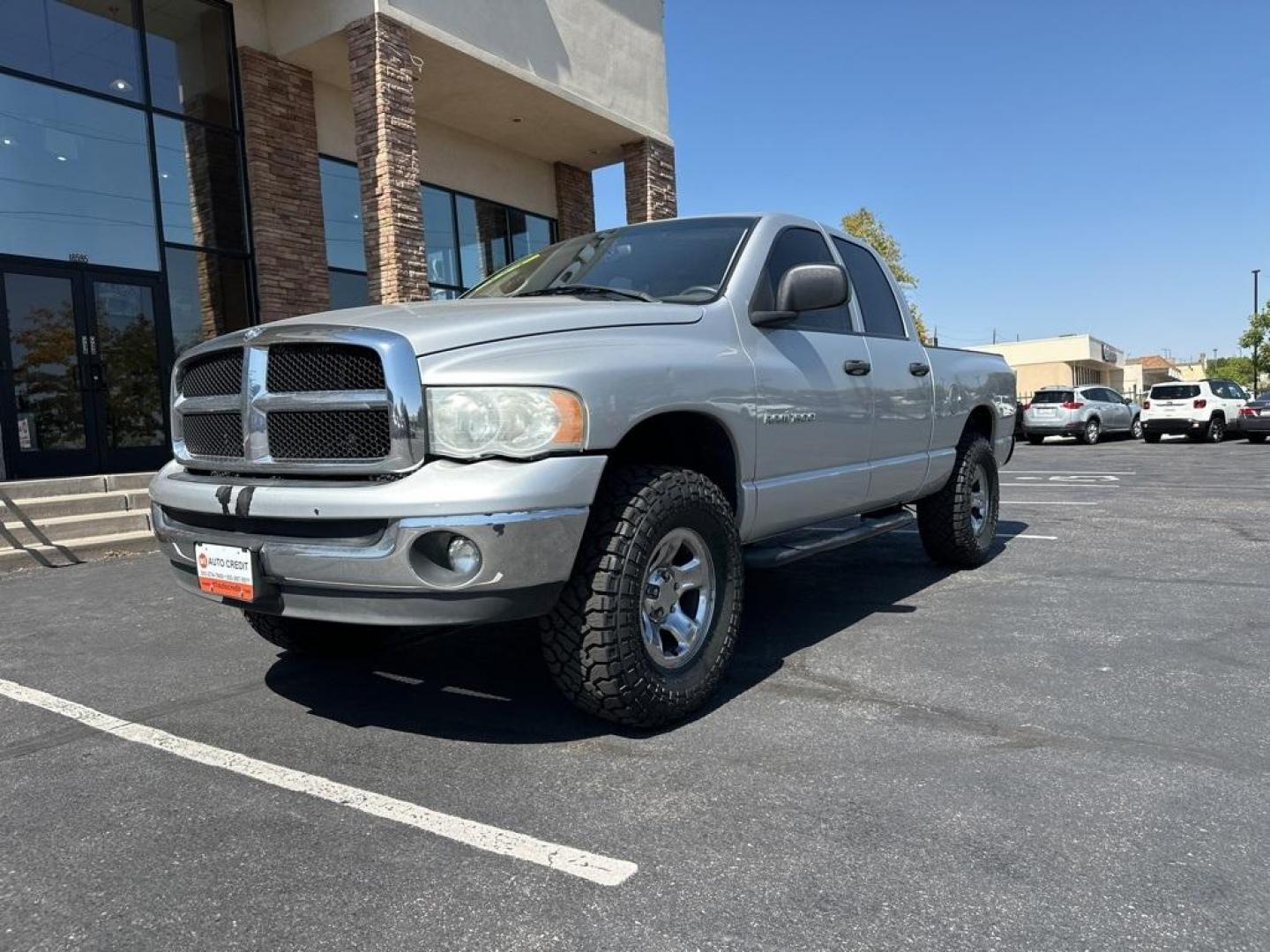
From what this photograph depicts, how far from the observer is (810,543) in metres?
4.03

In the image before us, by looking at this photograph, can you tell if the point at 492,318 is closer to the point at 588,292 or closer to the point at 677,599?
the point at 588,292

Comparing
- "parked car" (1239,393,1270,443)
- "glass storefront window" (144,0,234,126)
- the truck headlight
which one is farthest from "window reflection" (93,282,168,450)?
"parked car" (1239,393,1270,443)

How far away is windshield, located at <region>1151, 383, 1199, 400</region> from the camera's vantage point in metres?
22.4

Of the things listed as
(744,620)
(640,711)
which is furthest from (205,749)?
(744,620)

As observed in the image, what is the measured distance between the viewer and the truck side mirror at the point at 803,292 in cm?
365

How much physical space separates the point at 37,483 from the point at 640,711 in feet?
24.0

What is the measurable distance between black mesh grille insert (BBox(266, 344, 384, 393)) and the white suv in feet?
80.3

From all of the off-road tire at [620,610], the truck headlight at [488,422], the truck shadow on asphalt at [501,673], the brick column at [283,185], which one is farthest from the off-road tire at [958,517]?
the brick column at [283,185]

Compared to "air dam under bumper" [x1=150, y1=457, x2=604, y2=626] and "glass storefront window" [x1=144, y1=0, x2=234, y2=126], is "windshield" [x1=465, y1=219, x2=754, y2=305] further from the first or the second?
"glass storefront window" [x1=144, y1=0, x2=234, y2=126]

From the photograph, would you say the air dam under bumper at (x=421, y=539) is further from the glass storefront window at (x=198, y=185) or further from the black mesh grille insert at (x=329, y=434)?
the glass storefront window at (x=198, y=185)

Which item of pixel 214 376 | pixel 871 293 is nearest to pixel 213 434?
pixel 214 376

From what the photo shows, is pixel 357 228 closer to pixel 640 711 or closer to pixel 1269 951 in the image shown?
pixel 640 711

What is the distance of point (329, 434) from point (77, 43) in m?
10.2

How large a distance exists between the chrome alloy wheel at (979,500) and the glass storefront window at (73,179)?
962cm
